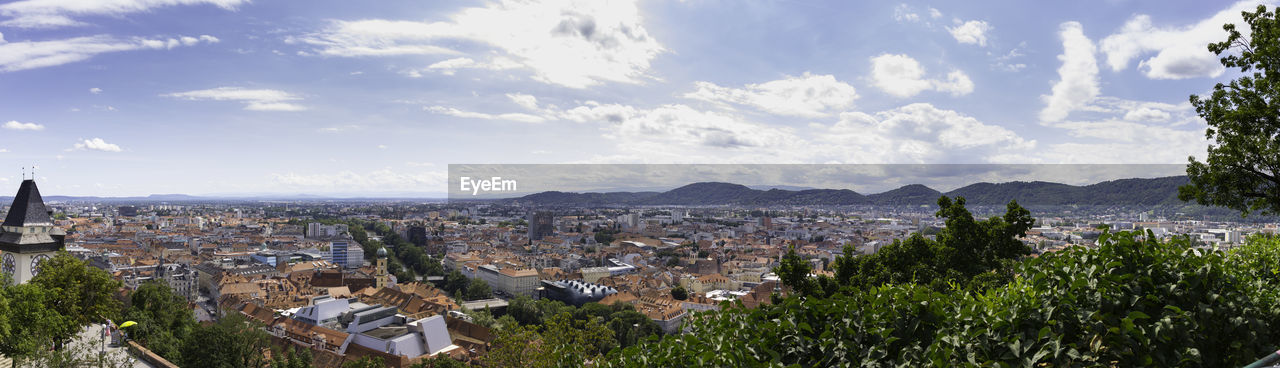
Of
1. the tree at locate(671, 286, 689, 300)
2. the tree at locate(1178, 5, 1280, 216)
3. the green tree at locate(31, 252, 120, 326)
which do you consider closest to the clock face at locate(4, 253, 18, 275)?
the green tree at locate(31, 252, 120, 326)

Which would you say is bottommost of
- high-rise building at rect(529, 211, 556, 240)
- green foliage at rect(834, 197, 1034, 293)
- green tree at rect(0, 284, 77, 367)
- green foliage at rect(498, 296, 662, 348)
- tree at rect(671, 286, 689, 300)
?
tree at rect(671, 286, 689, 300)

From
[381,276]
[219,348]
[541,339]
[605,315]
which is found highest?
[541,339]

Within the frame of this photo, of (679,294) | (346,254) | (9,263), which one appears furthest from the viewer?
(346,254)

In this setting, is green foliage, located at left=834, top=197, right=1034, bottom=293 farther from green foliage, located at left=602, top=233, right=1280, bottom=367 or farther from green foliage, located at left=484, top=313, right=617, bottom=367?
green foliage, located at left=602, top=233, right=1280, bottom=367

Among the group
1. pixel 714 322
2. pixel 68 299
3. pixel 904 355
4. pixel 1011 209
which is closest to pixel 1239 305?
pixel 904 355

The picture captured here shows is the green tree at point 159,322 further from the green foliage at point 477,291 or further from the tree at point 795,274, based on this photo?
the green foliage at point 477,291

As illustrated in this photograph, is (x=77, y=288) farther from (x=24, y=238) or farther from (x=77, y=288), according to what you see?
(x=24, y=238)

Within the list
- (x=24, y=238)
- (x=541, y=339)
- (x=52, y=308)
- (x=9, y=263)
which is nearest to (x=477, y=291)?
(x=9, y=263)
